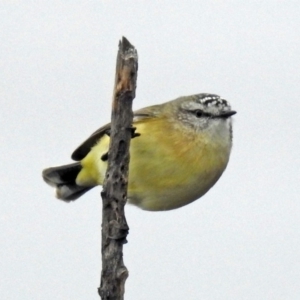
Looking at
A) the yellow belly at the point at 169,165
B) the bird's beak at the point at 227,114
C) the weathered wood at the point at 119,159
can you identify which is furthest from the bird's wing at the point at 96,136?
the weathered wood at the point at 119,159

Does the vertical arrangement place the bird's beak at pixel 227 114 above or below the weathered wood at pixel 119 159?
above

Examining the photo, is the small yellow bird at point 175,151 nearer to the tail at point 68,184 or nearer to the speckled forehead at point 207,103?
the speckled forehead at point 207,103

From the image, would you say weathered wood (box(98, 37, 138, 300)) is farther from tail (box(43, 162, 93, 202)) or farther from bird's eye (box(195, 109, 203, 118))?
tail (box(43, 162, 93, 202))

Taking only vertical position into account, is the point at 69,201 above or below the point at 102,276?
above

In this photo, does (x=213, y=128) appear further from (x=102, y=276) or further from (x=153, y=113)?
A: (x=102, y=276)

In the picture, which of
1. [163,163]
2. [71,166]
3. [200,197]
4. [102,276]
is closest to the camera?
[102,276]

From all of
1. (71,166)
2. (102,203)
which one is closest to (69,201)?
(71,166)

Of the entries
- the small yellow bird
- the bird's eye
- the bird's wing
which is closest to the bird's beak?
the small yellow bird

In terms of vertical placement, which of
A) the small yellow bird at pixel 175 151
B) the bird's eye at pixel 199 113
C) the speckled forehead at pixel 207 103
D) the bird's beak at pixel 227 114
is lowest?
the small yellow bird at pixel 175 151

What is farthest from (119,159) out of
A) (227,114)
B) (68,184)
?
(68,184)
